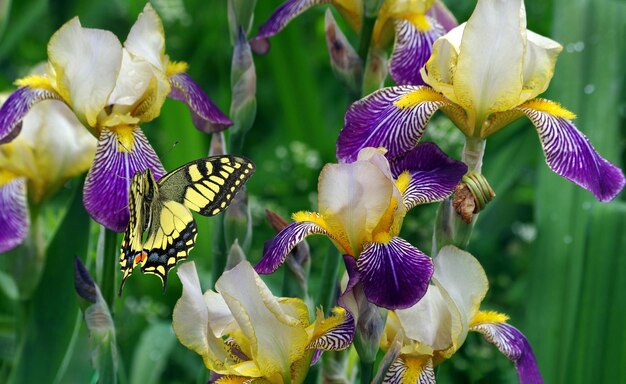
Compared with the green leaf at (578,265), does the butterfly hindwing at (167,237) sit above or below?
above

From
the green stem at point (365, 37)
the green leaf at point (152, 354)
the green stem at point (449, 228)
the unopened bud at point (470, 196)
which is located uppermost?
the green stem at point (365, 37)

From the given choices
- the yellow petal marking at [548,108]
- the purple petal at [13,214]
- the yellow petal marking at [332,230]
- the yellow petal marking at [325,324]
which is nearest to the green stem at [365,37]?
the yellow petal marking at [548,108]

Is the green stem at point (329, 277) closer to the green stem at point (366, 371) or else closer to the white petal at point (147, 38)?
the green stem at point (366, 371)

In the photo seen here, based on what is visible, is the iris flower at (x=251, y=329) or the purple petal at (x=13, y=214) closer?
the iris flower at (x=251, y=329)

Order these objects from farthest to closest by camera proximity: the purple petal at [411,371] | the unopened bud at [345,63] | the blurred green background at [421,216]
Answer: the blurred green background at [421,216] < the unopened bud at [345,63] < the purple petal at [411,371]

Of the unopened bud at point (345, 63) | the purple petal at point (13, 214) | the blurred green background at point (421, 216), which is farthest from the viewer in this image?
the blurred green background at point (421, 216)

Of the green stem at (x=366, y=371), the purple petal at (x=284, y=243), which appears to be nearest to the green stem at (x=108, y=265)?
the purple petal at (x=284, y=243)

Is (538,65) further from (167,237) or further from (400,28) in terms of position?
(167,237)

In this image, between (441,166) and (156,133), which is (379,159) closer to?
(441,166)

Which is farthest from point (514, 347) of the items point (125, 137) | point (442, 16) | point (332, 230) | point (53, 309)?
point (53, 309)
